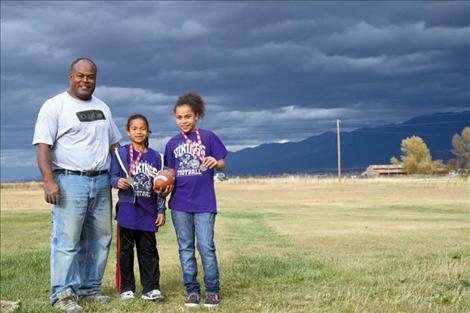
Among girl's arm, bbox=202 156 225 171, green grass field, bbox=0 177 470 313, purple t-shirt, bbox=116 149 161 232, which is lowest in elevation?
green grass field, bbox=0 177 470 313

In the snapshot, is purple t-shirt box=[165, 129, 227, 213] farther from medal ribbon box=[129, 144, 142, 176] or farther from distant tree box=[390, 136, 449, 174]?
distant tree box=[390, 136, 449, 174]

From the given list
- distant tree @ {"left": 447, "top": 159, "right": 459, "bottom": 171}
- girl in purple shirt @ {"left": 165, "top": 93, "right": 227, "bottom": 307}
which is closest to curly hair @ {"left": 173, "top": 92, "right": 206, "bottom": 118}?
girl in purple shirt @ {"left": 165, "top": 93, "right": 227, "bottom": 307}

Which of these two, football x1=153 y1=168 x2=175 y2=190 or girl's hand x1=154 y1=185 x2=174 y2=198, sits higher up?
football x1=153 y1=168 x2=175 y2=190

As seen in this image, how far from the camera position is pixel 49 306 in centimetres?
766

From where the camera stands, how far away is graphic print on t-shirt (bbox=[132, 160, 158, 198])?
25.7 ft

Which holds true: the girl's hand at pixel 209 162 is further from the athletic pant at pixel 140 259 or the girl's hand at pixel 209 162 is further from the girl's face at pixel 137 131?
the athletic pant at pixel 140 259

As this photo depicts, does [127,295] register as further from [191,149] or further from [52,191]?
[191,149]

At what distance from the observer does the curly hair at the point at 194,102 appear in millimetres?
7652

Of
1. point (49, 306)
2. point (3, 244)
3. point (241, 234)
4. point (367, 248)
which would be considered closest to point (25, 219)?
point (3, 244)


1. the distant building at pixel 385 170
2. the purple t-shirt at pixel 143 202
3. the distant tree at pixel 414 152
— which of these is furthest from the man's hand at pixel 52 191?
the distant building at pixel 385 170

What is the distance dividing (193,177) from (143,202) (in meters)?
0.73

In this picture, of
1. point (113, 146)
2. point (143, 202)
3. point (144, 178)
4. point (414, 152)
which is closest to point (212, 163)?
point (144, 178)

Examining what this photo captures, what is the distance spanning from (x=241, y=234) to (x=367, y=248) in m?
5.97

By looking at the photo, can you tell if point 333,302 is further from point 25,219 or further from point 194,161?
point 25,219
